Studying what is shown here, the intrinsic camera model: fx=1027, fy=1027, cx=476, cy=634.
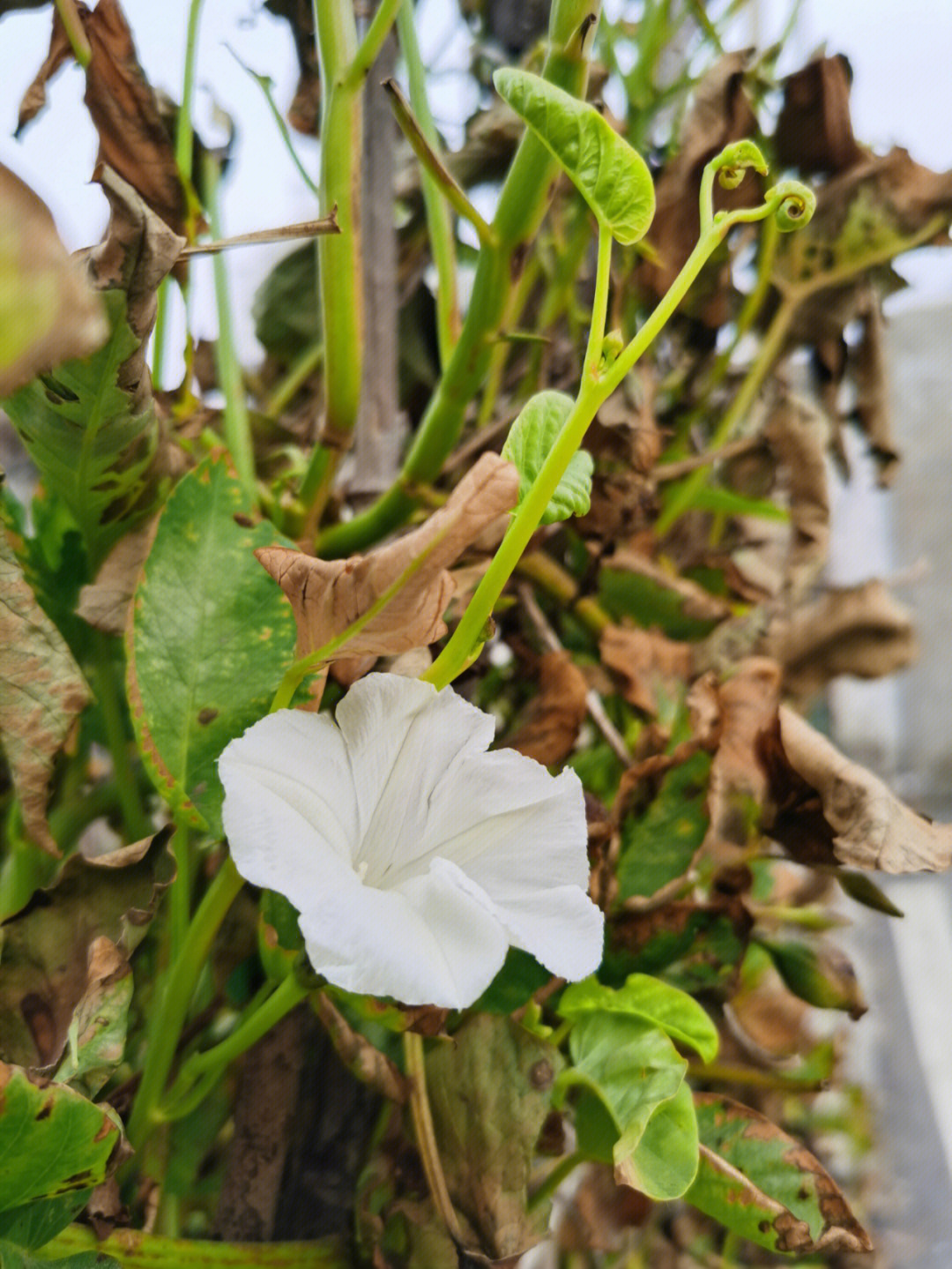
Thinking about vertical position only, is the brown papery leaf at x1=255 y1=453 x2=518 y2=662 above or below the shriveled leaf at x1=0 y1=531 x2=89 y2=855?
above

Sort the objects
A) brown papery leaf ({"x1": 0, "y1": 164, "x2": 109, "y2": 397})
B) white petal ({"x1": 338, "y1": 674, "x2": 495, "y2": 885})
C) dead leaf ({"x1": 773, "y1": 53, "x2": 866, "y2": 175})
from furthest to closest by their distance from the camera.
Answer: dead leaf ({"x1": 773, "y1": 53, "x2": 866, "y2": 175}) < white petal ({"x1": 338, "y1": 674, "x2": 495, "y2": 885}) < brown papery leaf ({"x1": 0, "y1": 164, "x2": 109, "y2": 397})

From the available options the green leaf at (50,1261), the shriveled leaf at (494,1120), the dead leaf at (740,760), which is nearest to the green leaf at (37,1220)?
the green leaf at (50,1261)

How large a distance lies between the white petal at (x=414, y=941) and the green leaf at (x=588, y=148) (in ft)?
0.48

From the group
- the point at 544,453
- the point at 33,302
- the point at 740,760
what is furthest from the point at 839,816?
the point at 33,302

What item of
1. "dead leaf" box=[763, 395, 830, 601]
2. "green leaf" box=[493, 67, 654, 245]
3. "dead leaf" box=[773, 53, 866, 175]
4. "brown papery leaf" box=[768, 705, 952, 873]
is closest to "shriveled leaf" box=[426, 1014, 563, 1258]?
"brown papery leaf" box=[768, 705, 952, 873]

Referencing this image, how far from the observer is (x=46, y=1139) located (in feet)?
0.72

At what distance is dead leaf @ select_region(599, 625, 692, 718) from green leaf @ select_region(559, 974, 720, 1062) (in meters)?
0.13

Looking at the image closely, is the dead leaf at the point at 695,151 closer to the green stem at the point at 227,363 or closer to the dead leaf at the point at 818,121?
the dead leaf at the point at 818,121

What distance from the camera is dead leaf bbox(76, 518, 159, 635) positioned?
0.31 metres

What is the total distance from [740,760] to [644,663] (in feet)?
0.22

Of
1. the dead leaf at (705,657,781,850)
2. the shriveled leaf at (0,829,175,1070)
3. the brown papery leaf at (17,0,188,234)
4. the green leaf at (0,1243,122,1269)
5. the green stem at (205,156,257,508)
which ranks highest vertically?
the brown papery leaf at (17,0,188,234)

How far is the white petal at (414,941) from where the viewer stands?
0.63ft

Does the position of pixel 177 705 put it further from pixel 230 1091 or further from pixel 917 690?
pixel 917 690

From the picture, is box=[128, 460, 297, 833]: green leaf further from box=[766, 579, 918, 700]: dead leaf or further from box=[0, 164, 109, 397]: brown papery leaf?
box=[766, 579, 918, 700]: dead leaf
